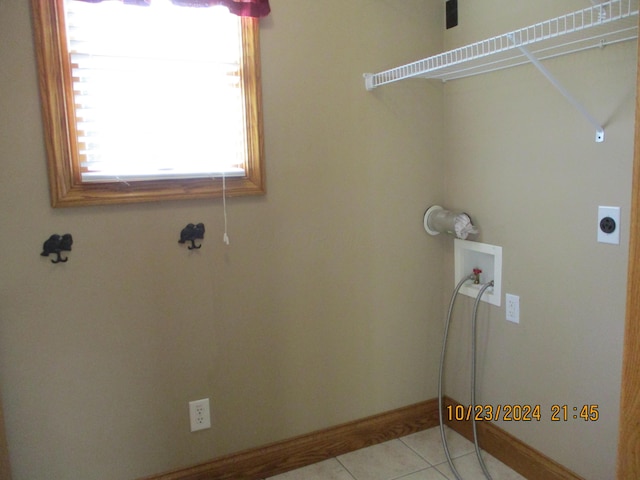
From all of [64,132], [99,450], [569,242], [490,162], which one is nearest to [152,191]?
[64,132]

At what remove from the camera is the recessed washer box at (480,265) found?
6.66ft

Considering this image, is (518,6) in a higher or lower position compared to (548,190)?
higher

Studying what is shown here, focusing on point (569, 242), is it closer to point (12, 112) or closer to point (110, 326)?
point (110, 326)

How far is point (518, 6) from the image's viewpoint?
1.83 metres

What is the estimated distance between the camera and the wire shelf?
51.8 inches

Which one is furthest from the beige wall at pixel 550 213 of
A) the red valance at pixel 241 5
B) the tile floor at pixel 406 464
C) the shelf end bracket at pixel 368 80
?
the red valance at pixel 241 5

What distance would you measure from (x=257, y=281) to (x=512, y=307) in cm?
102

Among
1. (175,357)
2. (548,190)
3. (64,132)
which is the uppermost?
(64,132)

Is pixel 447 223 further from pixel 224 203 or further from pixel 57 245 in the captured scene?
pixel 57 245

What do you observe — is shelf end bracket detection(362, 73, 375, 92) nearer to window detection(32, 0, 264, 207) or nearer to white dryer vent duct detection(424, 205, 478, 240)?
window detection(32, 0, 264, 207)

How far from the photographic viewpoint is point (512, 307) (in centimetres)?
197

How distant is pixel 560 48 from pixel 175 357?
1.74 metres
